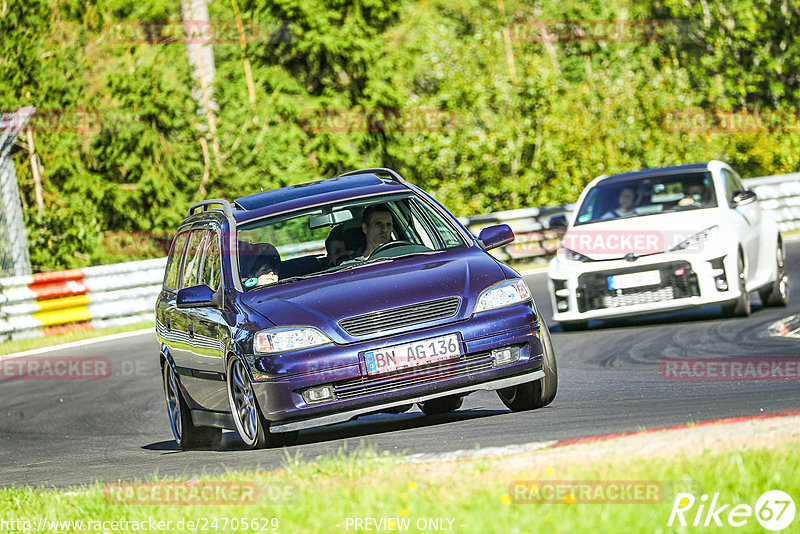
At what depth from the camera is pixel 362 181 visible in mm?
9562

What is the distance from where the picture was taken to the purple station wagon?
7.60m

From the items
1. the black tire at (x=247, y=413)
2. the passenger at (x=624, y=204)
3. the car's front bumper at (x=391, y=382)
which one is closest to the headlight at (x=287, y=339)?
the car's front bumper at (x=391, y=382)

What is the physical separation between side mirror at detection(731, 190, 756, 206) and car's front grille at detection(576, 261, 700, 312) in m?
0.97

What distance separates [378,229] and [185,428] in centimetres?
201

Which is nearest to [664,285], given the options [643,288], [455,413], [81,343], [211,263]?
[643,288]

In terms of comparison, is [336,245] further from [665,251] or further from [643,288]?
[665,251]

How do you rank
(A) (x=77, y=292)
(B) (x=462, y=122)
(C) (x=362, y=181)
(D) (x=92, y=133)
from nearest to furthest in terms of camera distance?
(C) (x=362, y=181) → (A) (x=77, y=292) → (D) (x=92, y=133) → (B) (x=462, y=122)

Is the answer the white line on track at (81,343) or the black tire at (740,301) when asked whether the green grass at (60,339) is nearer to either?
the white line on track at (81,343)

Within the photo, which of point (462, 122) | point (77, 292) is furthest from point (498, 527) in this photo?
point (462, 122)

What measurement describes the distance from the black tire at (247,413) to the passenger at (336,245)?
1.18 meters

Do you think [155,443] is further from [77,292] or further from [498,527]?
[77,292]

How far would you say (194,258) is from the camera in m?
9.84

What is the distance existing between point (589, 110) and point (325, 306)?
22.9 metres

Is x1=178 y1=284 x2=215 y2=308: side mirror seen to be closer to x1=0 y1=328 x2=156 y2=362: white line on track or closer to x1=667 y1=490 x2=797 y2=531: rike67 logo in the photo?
x1=667 y1=490 x2=797 y2=531: rike67 logo
